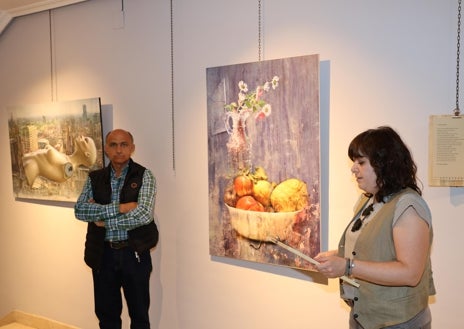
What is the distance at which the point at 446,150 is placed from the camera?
6.46ft

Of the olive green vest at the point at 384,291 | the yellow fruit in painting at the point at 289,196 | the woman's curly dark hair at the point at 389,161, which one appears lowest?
the olive green vest at the point at 384,291

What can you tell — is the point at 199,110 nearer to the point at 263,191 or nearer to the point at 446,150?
the point at 263,191

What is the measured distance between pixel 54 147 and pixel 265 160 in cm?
183

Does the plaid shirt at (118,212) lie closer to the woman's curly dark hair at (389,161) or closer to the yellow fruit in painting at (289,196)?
the yellow fruit in painting at (289,196)

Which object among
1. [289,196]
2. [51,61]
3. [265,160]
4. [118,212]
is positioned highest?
[51,61]

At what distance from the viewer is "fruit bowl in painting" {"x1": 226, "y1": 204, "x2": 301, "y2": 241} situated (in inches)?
93.4

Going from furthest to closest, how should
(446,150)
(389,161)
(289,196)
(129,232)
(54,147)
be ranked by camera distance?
(54,147) < (129,232) < (289,196) < (446,150) < (389,161)

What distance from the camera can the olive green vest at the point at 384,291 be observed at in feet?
5.21

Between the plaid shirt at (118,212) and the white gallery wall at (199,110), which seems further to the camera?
the plaid shirt at (118,212)

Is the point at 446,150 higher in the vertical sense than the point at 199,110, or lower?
lower

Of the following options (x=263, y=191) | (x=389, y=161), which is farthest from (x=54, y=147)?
(x=389, y=161)

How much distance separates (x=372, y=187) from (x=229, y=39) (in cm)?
134

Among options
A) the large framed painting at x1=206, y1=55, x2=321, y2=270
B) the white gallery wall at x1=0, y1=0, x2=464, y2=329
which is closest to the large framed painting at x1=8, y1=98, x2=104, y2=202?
the white gallery wall at x1=0, y1=0, x2=464, y2=329

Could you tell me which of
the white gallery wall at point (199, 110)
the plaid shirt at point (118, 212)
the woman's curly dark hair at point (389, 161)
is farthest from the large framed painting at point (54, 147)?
the woman's curly dark hair at point (389, 161)
